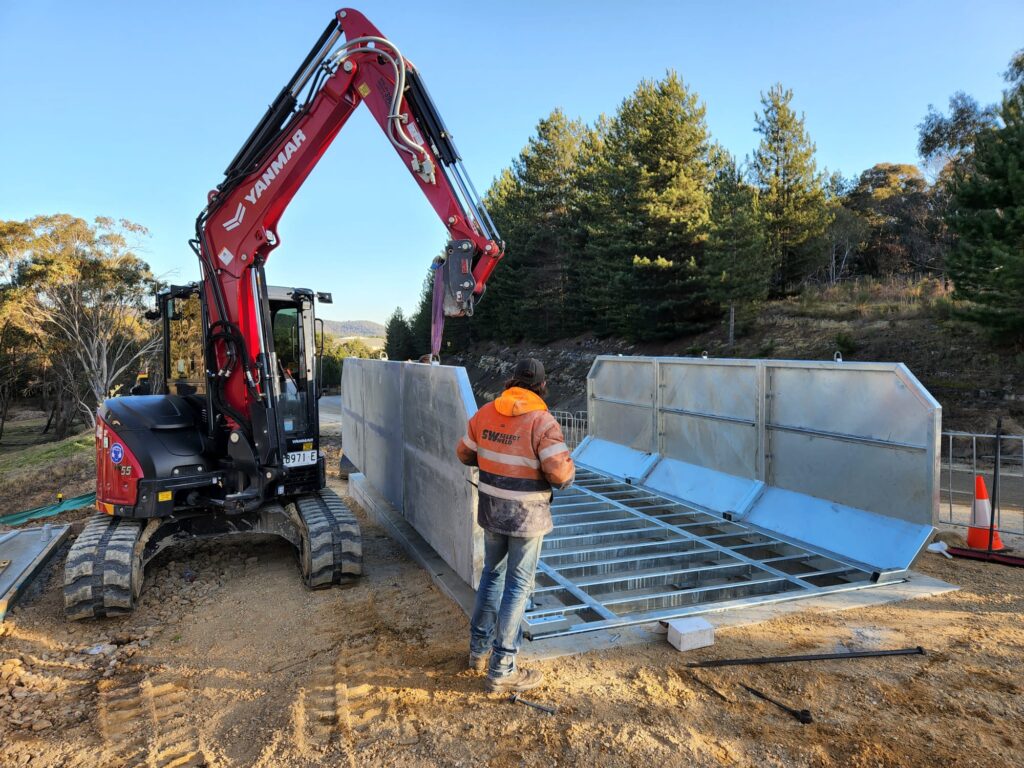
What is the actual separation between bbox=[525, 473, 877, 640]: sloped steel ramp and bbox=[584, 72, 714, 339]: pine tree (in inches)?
787

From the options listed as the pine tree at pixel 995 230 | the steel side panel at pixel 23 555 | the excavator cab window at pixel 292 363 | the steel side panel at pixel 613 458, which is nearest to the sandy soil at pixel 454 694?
the steel side panel at pixel 23 555

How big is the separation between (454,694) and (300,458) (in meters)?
3.38

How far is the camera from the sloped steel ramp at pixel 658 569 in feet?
16.6

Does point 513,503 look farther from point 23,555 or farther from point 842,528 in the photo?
point 23,555

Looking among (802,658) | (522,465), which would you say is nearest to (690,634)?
(802,658)

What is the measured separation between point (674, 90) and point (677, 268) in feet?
27.6

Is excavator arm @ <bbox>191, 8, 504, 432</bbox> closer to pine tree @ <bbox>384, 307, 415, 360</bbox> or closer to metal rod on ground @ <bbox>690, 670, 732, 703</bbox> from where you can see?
metal rod on ground @ <bbox>690, 670, 732, 703</bbox>

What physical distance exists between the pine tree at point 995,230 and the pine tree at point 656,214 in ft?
34.5

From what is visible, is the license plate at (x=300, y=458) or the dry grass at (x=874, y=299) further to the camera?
the dry grass at (x=874, y=299)

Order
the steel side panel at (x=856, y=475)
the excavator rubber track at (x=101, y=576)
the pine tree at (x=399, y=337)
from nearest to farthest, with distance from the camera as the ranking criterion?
1. the excavator rubber track at (x=101, y=576)
2. the steel side panel at (x=856, y=475)
3. the pine tree at (x=399, y=337)

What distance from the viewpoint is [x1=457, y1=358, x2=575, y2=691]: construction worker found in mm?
3918

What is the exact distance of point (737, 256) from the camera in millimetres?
24375

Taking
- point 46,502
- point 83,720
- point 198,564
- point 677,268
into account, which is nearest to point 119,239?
point 46,502

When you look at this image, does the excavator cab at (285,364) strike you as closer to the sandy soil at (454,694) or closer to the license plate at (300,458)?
the license plate at (300,458)
